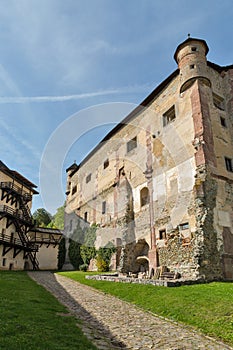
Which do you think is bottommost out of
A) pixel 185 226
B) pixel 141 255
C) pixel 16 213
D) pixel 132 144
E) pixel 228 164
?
pixel 141 255

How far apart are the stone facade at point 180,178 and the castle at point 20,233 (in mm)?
10509

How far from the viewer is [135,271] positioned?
19.7m

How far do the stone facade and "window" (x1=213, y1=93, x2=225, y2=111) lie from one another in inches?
3.2

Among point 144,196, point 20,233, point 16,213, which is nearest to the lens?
point 144,196

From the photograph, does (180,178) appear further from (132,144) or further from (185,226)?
(132,144)

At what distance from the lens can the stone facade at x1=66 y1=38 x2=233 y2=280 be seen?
49.0ft

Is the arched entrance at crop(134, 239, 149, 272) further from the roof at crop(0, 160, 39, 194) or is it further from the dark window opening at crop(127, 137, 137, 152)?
the roof at crop(0, 160, 39, 194)

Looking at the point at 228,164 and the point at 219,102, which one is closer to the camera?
the point at 228,164

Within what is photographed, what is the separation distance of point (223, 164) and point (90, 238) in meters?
15.7

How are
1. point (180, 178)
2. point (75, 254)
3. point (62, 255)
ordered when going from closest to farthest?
point (180, 178) → point (75, 254) → point (62, 255)

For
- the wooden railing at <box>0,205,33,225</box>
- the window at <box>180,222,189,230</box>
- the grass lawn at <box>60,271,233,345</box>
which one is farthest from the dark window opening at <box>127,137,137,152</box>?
the grass lawn at <box>60,271,233,345</box>

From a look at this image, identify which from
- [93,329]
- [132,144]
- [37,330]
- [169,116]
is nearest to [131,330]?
[93,329]

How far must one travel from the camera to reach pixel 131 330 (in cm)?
636

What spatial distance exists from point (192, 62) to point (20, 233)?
83.5 feet
